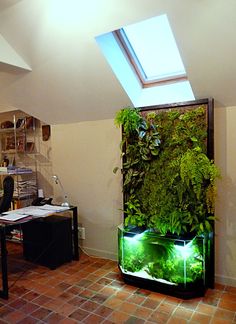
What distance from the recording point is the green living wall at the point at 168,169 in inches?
93.6

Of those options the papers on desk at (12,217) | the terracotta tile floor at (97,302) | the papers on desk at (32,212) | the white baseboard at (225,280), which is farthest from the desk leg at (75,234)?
the white baseboard at (225,280)

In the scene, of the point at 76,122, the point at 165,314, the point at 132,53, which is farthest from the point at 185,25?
the point at 165,314

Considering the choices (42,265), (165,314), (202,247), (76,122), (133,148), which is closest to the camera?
(165,314)

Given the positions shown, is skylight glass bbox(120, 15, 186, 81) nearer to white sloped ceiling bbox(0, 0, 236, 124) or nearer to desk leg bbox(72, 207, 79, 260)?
white sloped ceiling bbox(0, 0, 236, 124)

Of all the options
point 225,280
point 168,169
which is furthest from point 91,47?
point 225,280

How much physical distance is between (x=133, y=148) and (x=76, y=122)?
1034 millimetres

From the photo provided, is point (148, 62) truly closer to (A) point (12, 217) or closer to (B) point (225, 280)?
(A) point (12, 217)

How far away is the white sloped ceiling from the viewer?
1.92m

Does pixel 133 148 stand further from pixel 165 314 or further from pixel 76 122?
pixel 165 314

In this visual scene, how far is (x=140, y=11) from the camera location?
1941 mm

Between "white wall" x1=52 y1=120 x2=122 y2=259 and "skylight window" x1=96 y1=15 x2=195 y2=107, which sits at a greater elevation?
"skylight window" x1=96 y1=15 x2=195 y2=107

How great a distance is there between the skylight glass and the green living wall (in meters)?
0.42

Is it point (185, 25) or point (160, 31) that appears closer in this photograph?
point (185, 25)

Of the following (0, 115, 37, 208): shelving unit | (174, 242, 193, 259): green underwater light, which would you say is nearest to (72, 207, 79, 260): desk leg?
(0, 115, 37, 208): shelving unit
